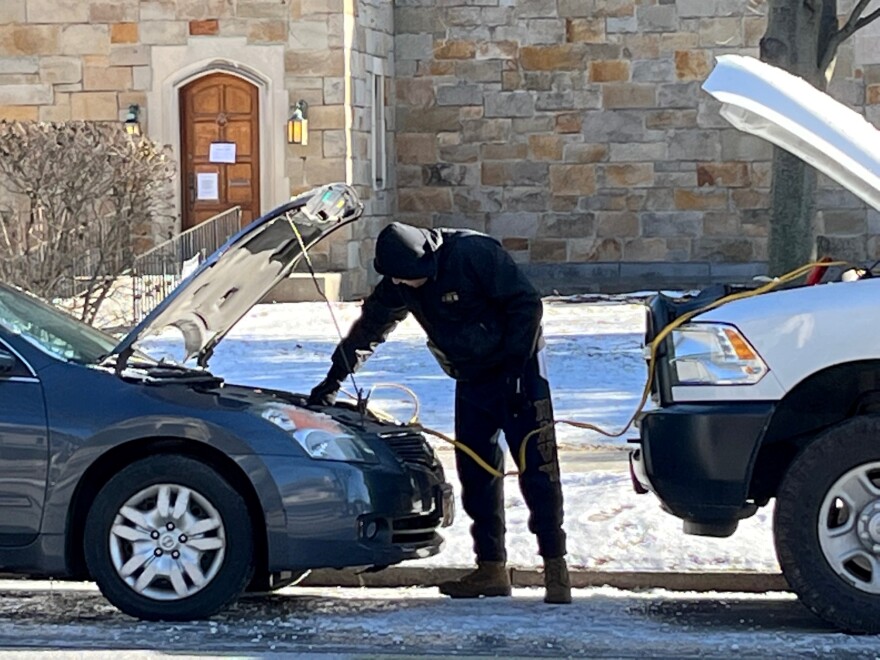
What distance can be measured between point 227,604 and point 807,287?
2589 mm

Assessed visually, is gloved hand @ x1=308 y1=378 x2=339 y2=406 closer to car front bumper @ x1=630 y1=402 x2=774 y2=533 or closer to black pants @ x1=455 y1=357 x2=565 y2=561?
black pants @ x1=455 y1=357 x2=565 y2=561

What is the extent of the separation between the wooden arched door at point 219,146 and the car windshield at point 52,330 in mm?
11356

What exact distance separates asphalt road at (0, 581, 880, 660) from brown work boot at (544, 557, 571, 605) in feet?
0.23

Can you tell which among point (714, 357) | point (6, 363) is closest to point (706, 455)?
point (714, 357)

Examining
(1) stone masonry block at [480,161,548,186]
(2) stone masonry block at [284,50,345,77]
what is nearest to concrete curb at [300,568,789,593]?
(2) stone masonry block at [284,50,345,77]

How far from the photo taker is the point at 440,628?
6.91 metres

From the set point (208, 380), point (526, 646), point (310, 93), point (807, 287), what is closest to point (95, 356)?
point (208, 380)

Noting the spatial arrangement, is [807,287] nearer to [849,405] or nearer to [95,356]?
[849,405]

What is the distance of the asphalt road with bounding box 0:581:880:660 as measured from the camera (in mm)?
6438

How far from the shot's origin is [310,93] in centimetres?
1873

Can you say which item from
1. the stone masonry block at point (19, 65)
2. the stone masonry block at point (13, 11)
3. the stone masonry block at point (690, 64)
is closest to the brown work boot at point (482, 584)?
the stone masonry block at point (19, 65)

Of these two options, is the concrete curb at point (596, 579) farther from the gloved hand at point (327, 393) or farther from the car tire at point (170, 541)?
the car tire at point (170, 541)

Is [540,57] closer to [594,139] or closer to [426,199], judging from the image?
[594,139]

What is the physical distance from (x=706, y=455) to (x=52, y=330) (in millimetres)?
2868
